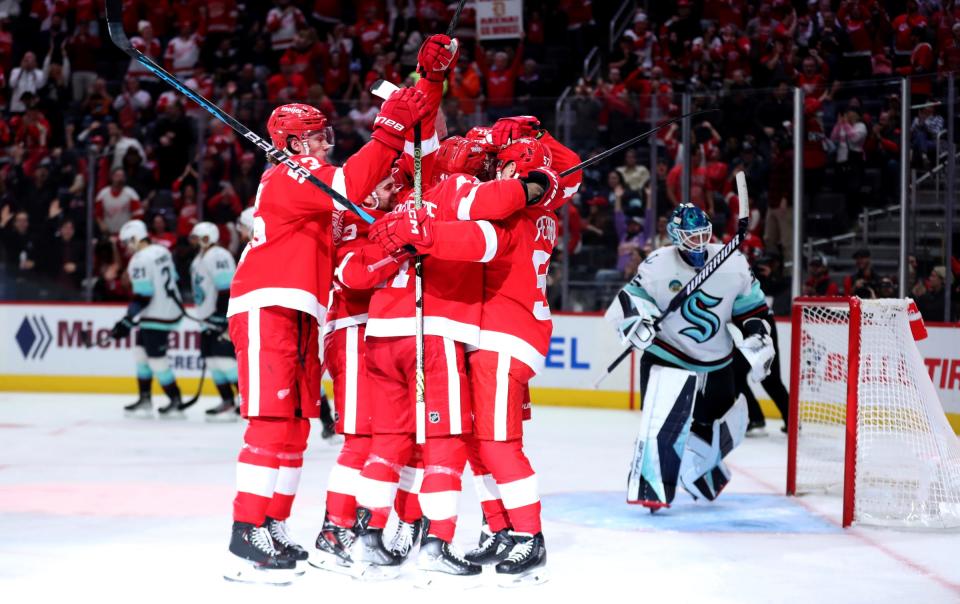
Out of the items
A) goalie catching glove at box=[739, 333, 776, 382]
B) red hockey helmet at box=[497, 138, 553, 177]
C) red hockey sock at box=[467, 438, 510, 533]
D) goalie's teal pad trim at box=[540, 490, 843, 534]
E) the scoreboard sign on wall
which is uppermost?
the scoreboard sign on wall

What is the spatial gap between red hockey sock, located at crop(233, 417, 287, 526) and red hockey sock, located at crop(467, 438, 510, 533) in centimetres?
60

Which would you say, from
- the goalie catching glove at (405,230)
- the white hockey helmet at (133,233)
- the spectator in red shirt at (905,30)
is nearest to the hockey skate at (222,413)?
the white hockey helmet at (133,233)

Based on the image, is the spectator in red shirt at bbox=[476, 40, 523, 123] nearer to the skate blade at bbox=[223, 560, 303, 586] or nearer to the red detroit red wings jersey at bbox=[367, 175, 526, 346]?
the red detroit red wings jersey at bbox=[367, 175, 526, 346]

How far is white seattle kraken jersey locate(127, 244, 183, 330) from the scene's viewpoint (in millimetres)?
8625

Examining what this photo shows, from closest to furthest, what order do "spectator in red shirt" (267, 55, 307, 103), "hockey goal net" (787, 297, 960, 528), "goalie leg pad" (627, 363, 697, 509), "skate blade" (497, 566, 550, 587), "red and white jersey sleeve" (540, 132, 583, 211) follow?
"skate blade" (497, 566, 550, 587) < "red and white jersey sleeve" (540, 132, 583, 211) < "hockey goal net" (787, 297, 960, 528) < "goalie leg pad" (627, 363, 697, 509) < "spectator in red shirt" (267, 55, 307, 103)

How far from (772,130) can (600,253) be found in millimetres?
1547

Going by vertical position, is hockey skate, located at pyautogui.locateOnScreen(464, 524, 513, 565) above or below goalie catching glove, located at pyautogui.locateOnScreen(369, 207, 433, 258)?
below

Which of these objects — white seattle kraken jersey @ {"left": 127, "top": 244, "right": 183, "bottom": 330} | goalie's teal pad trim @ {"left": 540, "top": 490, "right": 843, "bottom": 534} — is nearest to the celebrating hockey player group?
goalie's teal pad trim @ {"left": 540, "top": 490, "right": 843, "bottom": 534}

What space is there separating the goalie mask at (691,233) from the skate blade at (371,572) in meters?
1.99

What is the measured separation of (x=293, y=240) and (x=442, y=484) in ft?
2.84

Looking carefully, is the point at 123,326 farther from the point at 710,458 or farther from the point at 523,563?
the point at 523,563

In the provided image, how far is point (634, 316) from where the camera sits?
506 cm

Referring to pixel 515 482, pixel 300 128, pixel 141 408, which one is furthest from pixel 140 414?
pixel 515 482

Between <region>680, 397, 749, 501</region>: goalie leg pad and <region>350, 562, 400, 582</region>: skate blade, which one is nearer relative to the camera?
<region>350, 562, 400, 582</region>: skate blade
